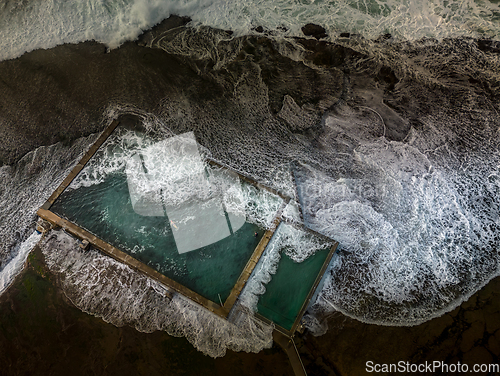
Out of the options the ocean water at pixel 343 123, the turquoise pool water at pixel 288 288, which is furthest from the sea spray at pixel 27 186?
the turquoise pool water at pixel 288 288

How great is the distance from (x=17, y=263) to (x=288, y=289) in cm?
513

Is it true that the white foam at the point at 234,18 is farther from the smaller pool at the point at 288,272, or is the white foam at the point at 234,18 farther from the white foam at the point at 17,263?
the smaller pool at the point at 288,272

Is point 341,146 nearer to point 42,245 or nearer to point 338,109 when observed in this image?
point 338,109

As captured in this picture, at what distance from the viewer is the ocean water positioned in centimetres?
549

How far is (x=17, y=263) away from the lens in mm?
5660

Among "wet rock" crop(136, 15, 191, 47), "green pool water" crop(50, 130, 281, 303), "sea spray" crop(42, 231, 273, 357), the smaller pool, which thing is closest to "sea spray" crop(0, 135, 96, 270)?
"green pool water" crop(50, 130, 281, 303)

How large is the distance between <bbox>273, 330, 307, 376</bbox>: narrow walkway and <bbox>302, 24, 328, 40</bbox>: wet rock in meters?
6.77

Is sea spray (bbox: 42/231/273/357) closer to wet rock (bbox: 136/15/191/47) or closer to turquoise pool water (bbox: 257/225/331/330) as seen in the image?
turquoise pool water (bbox: 257/225/331/330)

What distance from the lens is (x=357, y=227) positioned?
5.68 m

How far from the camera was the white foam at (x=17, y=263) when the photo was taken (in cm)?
557

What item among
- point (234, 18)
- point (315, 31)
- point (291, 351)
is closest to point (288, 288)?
point (291, 351)

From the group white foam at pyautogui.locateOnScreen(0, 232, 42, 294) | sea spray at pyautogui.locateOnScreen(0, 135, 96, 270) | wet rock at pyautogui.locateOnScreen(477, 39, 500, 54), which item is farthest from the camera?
wet rock at pyautogui.locateOnScreen(477, 39, 500, 54)

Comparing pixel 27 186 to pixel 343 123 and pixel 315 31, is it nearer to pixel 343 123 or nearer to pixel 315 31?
pixel 343 123

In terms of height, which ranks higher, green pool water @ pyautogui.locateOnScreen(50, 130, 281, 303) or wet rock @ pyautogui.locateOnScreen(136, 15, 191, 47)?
wet rock @ pyautogui.locateOnScreen(136, 15, 191, 47)
